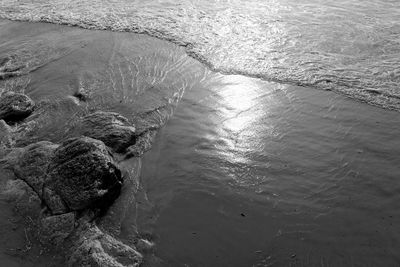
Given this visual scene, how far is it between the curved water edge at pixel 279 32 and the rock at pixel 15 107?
336cm

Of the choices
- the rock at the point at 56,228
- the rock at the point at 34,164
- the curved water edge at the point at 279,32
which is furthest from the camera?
the curved water edge at the point at 279,32

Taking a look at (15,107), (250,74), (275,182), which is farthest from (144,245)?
(250,74)

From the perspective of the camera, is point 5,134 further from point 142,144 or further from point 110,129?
point 142,144

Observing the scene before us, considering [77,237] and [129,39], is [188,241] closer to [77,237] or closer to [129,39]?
[77,237]

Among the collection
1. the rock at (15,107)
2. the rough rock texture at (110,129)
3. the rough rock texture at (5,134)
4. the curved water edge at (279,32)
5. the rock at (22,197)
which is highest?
the curved water edge at (279,32)

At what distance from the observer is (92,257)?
397 centimetres

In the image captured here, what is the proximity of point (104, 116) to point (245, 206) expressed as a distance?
265 cm

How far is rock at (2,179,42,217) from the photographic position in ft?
15.4

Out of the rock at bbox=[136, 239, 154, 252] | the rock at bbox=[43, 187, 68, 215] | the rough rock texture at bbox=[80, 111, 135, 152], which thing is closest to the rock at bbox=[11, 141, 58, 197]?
the rock at bbox=[43, 187, 68, 215]

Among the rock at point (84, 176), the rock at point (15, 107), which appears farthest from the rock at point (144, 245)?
the rock at point (15, 107)

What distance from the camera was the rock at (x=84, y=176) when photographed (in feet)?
14.9

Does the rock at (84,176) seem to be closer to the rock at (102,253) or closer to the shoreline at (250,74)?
the rock at (102,253)

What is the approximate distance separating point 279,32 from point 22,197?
244 inches

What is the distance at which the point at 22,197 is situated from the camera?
16.0 ft
